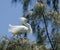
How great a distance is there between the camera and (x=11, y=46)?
2.92m

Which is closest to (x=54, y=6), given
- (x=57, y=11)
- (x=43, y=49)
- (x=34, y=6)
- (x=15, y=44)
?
(x=57, y=11)

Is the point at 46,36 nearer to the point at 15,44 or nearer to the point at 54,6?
the point at 54,6

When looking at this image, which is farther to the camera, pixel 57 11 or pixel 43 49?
pixel 57 11

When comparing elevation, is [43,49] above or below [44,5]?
below

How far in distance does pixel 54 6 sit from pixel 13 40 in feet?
4.86

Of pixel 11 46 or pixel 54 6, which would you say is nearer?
pixel 11 46

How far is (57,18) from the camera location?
4.15m

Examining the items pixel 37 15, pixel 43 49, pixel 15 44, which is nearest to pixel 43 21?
pixel 37 15

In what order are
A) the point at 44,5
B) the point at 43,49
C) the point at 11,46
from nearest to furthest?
the point at 11,46 → the point at 43,49 → the point at 44,5

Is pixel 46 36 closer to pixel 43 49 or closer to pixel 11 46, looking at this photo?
pixel 43 49

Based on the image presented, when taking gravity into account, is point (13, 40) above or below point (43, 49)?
above

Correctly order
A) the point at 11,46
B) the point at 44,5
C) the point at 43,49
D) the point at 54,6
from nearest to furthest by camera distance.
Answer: the point at 11,46, the point at 43,49, the point at 44,5, the point at 54,6

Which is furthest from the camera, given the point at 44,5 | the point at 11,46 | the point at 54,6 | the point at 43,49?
the point at 54,6

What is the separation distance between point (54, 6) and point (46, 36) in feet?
1.45
